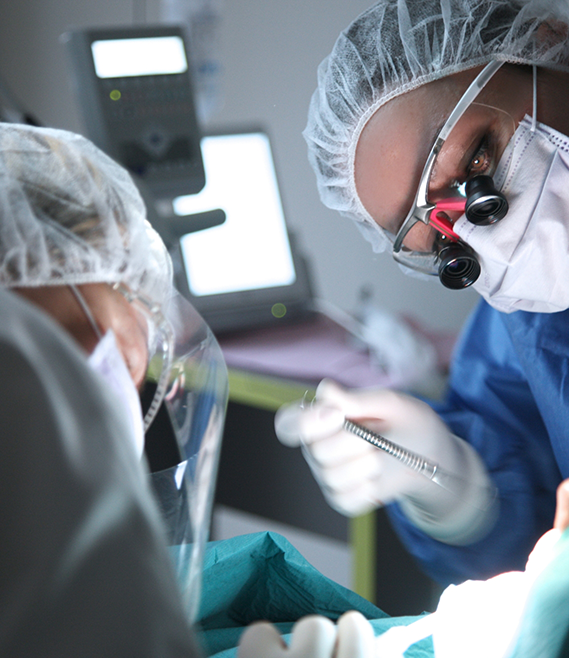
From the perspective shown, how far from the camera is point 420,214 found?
0.91 metres

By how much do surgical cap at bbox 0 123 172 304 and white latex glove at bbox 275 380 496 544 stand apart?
1.40ft

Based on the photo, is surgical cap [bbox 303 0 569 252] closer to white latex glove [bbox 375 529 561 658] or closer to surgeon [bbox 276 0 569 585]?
surgeon [bbox 276 0 569 585]

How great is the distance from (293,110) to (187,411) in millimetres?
2064

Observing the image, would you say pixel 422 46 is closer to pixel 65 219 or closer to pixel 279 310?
pixel 65 219

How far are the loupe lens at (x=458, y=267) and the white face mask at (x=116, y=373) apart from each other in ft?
1.61

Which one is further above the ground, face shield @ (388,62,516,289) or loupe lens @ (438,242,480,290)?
face shield @ (388,62,516,289)

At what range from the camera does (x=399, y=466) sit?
1.07 m

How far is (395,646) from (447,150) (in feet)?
1.97

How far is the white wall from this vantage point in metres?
2.47

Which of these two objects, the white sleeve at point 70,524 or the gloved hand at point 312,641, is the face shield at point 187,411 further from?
the white sleeve at point 70,524

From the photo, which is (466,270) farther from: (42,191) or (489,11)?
(42,191)

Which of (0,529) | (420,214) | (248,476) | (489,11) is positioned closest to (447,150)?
(420,214)

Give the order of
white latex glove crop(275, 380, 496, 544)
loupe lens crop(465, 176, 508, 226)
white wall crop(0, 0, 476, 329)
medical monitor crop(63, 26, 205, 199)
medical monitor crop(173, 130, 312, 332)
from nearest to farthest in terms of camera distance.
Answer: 1. loupe lens crop(465, 176, 508, 226)
2. white latex glove crop(275, 380, 496, 544)
3. medical monitor crop(63, 26, 205, 199)
4. medical monitor crop(173, 130, 312, 332)
5. white wall crop(0, 0, 476, 329)

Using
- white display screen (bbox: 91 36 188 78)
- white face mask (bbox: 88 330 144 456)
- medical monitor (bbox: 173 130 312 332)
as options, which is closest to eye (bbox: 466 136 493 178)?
white face mask (bbox: 88 330 144 456)
